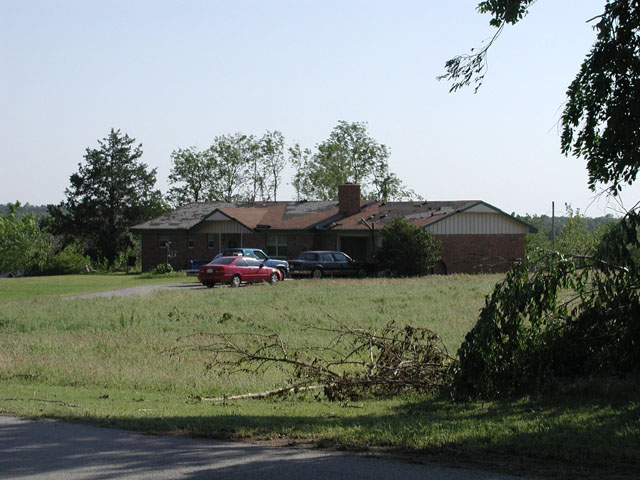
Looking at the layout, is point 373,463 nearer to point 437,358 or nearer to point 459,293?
point 437,358

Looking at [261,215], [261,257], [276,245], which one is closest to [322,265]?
[261,257]

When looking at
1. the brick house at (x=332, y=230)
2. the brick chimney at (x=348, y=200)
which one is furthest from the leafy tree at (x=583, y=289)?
the brick chimney at (x=348, y=200)

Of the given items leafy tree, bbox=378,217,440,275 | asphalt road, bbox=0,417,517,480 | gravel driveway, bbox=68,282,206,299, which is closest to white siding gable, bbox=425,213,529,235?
leafy tree, bbox=378,217,440,275

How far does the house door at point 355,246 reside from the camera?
5150cm

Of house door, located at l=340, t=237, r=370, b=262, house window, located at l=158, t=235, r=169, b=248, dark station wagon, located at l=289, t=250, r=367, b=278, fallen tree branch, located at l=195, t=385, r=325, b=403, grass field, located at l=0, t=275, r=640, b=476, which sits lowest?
fallen tree branch, located at l=195, t=385, r=325, b=403

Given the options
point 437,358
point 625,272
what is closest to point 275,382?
point 437,358

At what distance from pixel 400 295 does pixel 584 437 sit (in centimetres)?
2076

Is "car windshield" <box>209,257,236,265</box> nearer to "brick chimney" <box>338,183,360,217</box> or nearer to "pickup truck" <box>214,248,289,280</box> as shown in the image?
"pickup truck" <box>214,248,289,280</box>

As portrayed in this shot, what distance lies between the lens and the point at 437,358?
41.2 ft

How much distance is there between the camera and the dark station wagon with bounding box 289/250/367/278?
4334cm

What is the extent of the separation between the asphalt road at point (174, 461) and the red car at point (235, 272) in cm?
2953

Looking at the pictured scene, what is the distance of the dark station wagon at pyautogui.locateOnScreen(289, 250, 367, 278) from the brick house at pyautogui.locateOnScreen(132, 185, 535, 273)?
10.7ft

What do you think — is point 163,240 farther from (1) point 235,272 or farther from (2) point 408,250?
(2) point 408,250

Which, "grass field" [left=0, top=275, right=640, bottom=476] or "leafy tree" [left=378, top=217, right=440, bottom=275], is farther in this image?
"leafy tree" [left=378, top=217, right=440, bottom=275]
